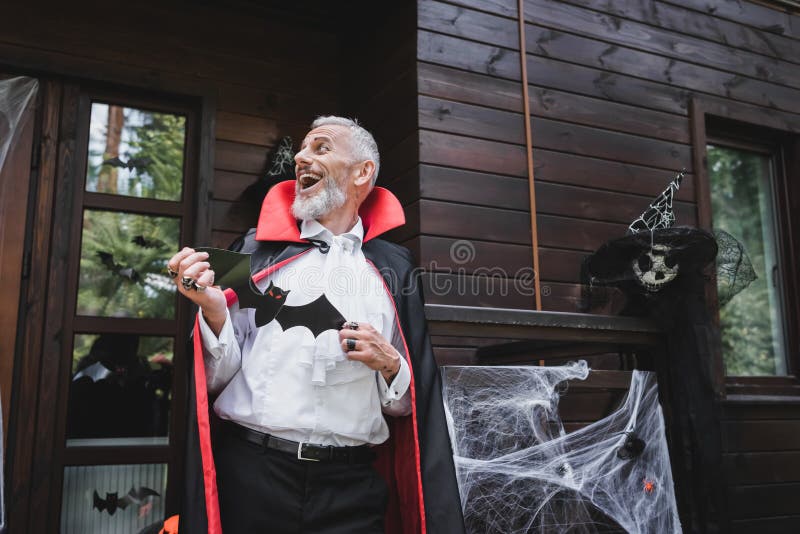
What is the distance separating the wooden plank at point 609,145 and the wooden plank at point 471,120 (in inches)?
4.9

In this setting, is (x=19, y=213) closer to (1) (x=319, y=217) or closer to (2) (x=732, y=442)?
(1) (x=319, y=217)

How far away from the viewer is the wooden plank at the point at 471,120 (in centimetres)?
308

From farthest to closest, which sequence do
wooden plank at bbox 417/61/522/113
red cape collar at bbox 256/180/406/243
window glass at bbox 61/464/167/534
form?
wooden plank at bbox 417/61/522/113, window glass at bbox 61/464/167/534, red cape collar at bbox 256/180/406/243

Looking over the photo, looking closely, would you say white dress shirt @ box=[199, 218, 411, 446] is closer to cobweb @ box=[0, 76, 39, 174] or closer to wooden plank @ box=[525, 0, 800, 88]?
cobweb @ box=[0, 76, 39, 174]

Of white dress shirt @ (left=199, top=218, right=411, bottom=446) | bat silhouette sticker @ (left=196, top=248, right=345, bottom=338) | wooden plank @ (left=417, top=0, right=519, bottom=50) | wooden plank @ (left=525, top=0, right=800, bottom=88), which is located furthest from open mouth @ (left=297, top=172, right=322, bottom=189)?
wooden plank @ (left=525, top=0, right=800, bottom=88)

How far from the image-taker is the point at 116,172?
3230 mm

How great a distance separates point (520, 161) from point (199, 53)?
5.50 ft

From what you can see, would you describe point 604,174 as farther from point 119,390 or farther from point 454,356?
point 119,390

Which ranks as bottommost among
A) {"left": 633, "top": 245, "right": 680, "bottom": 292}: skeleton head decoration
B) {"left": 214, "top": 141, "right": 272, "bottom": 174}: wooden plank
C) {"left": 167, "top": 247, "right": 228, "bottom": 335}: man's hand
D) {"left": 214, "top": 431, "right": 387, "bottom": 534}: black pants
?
{"left": 214, "top": 431, "right": 387, "bottom": 534}: black pants

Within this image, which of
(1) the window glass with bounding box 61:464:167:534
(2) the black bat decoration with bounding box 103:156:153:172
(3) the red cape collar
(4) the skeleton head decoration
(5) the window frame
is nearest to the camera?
(3) the red cape collar

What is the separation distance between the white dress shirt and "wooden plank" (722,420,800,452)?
2.36 m

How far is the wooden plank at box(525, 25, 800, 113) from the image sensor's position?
347cm

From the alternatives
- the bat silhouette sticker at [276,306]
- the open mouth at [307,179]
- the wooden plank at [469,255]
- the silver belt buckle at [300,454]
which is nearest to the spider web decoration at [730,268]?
the wooden plank at [469,255]

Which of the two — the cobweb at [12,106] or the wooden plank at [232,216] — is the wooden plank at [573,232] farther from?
the cobweb at [12,106]
